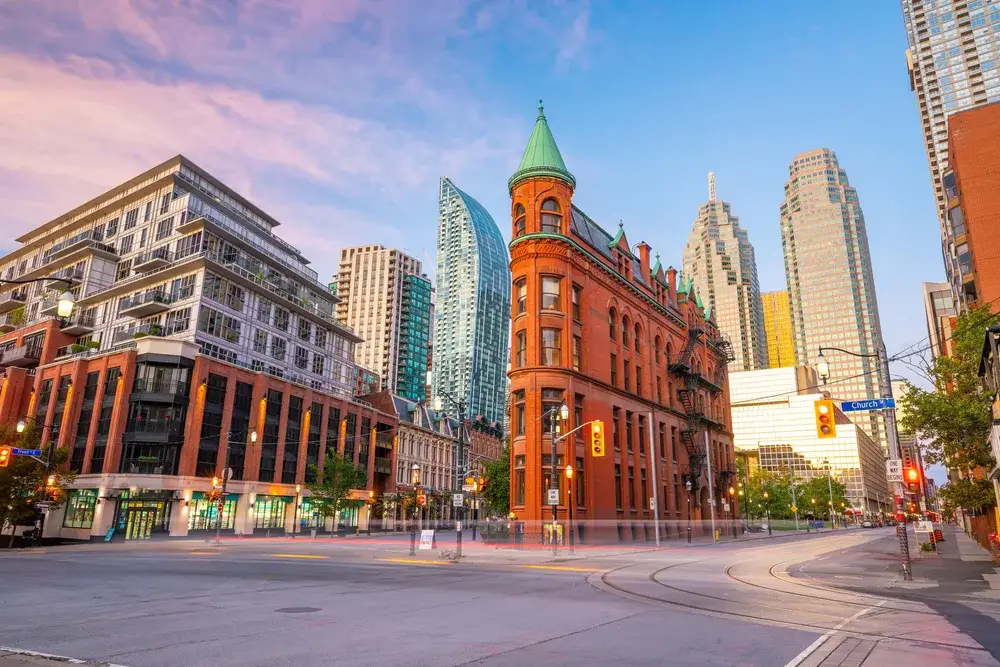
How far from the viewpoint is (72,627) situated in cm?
1081

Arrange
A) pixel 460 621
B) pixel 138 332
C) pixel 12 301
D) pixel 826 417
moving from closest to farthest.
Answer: pixel 460 621, pixel 826 417, pixel 138 332, pixel 12 301

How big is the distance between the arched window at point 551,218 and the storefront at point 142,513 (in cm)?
4058

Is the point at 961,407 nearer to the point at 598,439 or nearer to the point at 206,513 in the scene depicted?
the point at 598,439

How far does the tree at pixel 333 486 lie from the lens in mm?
66875

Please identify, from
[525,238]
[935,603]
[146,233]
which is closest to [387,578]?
[935,603]

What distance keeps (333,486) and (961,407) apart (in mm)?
56744

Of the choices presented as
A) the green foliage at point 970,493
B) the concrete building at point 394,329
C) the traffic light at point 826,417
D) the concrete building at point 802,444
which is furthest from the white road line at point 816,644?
the concrete building at point 394,329

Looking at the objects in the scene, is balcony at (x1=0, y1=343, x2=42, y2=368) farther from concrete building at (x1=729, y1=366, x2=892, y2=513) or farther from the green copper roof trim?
concrete building at (x1=729, y1=366, x2=892, y2=513)

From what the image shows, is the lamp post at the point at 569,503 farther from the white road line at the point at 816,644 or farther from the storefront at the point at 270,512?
the storefront at the point at 270,512

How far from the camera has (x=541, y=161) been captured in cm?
4828

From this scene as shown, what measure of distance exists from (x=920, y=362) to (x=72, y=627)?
107 ft


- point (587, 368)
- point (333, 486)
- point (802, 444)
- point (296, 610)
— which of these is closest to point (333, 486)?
point (333, 486)

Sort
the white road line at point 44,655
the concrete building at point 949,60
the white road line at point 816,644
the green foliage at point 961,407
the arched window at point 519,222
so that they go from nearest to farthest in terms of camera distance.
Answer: the white road line at point 44,655 < the white road line at point 816,644 < the green foliage at point 961,407 < the arched window at point 519,222 < the concrete building at point 949,60

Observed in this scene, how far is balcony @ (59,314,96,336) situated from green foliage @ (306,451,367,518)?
31.2 m
